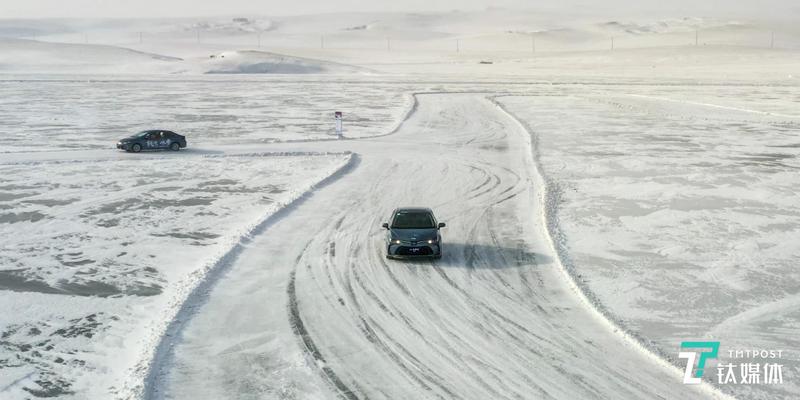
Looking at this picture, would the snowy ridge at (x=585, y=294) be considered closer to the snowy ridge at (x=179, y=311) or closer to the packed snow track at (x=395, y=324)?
the packed snow track at (x=395, y=324)

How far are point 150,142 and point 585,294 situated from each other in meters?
30.9

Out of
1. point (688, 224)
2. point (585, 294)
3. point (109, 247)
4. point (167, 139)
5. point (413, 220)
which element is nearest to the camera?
point (585, 294)

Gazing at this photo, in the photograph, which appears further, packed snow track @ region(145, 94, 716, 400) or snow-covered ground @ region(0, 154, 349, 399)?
snow-covered ground @ region(0, 154, 349, 399)

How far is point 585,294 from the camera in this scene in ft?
62.4

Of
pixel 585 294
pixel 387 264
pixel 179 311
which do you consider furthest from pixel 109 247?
pixel 585 294

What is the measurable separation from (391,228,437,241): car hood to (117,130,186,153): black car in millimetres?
24865

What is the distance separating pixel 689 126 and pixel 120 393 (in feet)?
165

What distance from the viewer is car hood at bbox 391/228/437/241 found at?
2180 cm

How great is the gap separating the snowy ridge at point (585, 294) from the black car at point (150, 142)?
69.7 feet

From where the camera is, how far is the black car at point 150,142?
42406 mm

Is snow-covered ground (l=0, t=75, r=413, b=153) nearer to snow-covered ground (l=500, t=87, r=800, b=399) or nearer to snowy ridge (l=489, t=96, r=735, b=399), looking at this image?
snow-covered ground (l=500, t=87, r=800, b=399)

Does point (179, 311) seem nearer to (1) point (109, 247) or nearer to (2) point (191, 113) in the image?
(1) point (109, 247)

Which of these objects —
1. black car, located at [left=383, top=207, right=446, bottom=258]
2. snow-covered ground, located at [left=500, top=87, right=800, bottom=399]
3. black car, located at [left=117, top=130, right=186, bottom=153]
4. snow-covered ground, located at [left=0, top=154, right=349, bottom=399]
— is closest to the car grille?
black car, located at [left=383, top=207, right=446, bottom=258]

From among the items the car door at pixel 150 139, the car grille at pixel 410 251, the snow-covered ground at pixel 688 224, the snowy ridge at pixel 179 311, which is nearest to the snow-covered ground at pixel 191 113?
the car door at pixel 150 139
